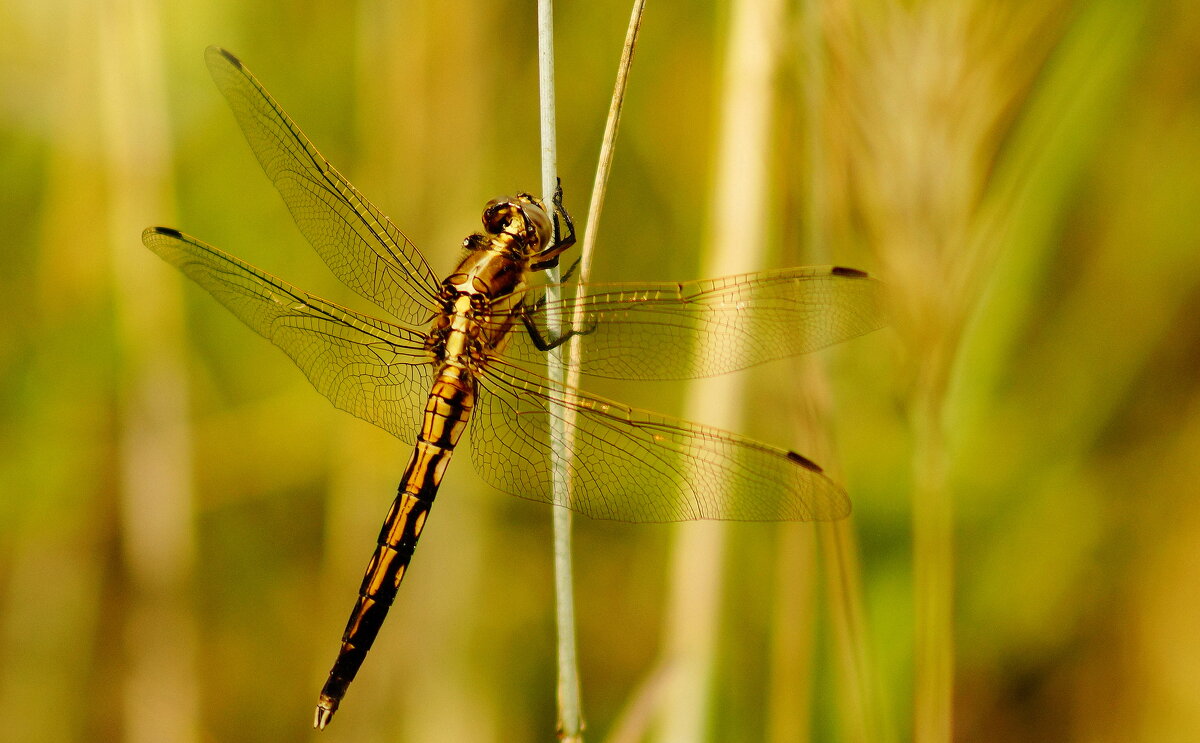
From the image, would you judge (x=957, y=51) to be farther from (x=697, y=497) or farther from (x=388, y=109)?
(x=388, y=109)

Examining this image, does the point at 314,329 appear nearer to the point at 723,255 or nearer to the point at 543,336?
the point at 543,336

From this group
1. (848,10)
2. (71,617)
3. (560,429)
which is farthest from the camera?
(71,617)

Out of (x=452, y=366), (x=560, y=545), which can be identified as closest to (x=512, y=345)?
(x=452, y=366)

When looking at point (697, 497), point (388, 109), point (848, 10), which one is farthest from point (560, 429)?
point (388, 109)

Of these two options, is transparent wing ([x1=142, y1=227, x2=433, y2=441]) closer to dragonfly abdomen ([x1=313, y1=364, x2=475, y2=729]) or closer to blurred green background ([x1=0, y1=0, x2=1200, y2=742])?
dragonfly abdomen ([x1=313, y1=364, x2=475, y2=729])

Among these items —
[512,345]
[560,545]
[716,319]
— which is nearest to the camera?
[560,545]

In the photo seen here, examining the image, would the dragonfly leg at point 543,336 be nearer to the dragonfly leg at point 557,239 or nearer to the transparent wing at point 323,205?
the dragonfly leg at point 557,239

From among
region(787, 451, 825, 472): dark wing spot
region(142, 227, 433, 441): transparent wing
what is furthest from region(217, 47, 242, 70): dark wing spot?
region(787, 451, 825, 472): dark wing spot
